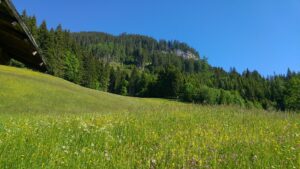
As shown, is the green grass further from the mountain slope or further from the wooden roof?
the mountain slope

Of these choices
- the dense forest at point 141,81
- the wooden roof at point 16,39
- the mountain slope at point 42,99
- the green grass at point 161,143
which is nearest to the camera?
the green grass at point 161,143

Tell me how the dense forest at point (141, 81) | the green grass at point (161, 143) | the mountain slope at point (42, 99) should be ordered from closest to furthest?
the green grass at point (161, 143), the mountain slope at point (42, 99), the dense forest at point (141, 81)

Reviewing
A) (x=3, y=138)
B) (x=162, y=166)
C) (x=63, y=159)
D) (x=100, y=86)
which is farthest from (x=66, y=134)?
(x=100, y=86)

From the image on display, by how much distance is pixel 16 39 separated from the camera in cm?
742

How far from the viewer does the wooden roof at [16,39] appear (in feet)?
19.1

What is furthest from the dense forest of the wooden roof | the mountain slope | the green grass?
the wooden roof

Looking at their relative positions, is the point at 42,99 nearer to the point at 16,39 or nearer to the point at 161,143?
the point at 16,39

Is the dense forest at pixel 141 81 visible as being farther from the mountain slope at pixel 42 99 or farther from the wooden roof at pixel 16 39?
the wooden roof at pixel 16 39

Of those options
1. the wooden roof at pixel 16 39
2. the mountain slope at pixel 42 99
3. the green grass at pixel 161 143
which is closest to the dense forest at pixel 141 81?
the mountain slope at pixel 42 99

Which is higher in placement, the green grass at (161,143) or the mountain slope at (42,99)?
the mountain slope at (42,99)

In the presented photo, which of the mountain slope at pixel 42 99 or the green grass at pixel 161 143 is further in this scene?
the mountain slope at pixel 42 99

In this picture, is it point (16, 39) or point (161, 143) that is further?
point (16, 39)

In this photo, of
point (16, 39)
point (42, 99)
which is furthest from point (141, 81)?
point (16, 39)

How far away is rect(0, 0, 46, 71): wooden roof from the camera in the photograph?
581 centimetres
